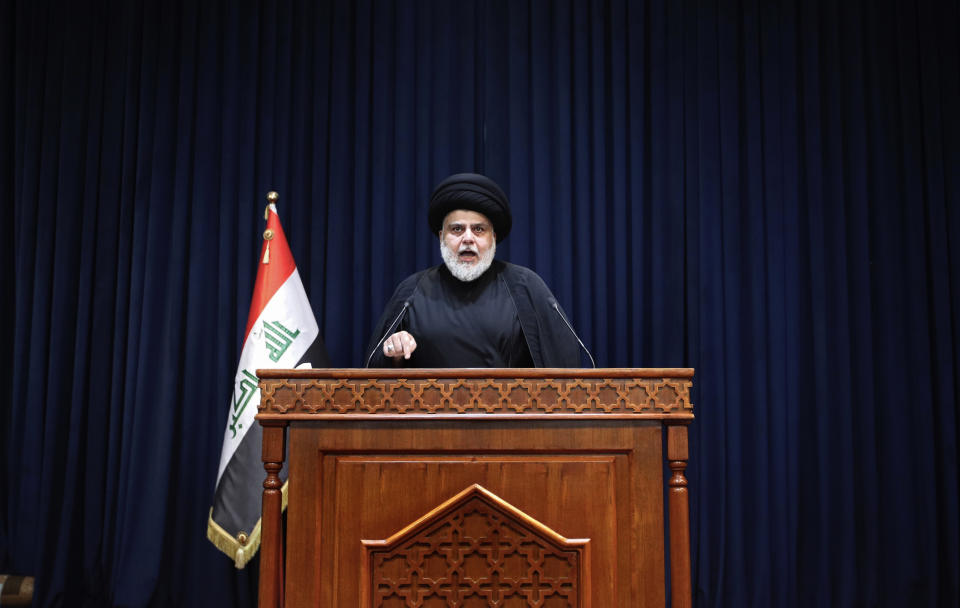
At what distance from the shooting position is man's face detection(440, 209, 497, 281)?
8.16ft

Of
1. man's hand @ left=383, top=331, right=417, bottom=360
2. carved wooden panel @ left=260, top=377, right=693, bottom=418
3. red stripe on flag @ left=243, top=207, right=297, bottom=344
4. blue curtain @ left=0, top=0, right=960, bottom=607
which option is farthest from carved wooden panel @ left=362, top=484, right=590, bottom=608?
blue curtain @ left=0, top=0, right=960, bottom=607

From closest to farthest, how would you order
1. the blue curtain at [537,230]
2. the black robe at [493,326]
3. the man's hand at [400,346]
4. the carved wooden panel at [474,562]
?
the carved wooden panel at [474,562] → the man's hand at [400,346] → the black robe at [493,326] → the blue curtain at [537,230]

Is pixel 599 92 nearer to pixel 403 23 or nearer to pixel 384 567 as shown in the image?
pixel 403 23

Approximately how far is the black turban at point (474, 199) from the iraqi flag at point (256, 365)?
727 mm

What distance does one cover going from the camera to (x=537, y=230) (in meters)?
3.21

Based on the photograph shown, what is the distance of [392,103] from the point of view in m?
3.32

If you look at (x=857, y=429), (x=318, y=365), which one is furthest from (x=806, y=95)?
(x=318, y=365)

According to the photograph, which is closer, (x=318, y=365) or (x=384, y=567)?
(x=384, y=567)

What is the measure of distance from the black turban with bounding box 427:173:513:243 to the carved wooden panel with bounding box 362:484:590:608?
3.97 feet

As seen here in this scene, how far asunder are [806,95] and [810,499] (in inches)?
69.3

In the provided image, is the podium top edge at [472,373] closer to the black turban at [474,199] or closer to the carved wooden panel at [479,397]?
the carved wooden panel at [479,397]

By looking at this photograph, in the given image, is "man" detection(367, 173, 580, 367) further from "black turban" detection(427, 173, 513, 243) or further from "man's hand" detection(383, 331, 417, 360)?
"man's hand" detection(383, 331, 417, 360)

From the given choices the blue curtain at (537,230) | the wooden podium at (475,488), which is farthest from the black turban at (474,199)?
the wooden podium at (475,488)

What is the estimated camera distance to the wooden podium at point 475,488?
59.7 inches
